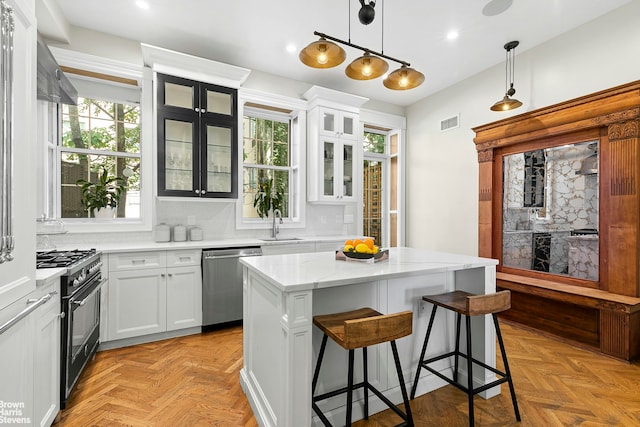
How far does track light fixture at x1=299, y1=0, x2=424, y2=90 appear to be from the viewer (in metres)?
1.90

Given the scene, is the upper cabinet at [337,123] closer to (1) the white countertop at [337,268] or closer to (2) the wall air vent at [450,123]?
(2) the wall air vent at [450,123]

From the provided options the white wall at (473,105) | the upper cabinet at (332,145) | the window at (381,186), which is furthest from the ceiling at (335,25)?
the window at (381,186)

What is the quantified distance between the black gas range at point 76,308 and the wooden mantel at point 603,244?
3.96 meters

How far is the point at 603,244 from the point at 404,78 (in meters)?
2.57

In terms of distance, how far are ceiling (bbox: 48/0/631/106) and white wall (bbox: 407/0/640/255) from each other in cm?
15

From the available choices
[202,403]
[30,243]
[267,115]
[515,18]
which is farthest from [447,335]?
[267,115]

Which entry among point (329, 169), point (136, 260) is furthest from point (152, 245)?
point (329, 169)

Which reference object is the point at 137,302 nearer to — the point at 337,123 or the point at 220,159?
the point at 220,159

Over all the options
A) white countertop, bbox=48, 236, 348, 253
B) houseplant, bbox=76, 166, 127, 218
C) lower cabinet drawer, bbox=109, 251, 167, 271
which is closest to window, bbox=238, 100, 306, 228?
white countertop, bbox=48, 236, 348, 253

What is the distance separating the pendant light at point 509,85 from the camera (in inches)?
128

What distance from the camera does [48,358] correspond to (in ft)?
5.65

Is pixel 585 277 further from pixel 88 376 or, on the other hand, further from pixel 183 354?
pixel 88 376

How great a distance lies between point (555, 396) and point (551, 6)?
10.8ft

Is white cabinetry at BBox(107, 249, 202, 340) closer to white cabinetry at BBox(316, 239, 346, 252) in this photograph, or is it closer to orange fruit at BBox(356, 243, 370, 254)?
white cabinetry at BBox(316, 239, 346, 252)
